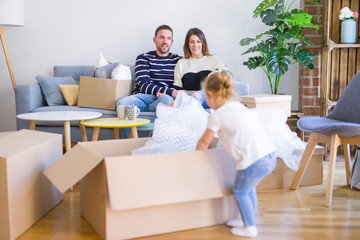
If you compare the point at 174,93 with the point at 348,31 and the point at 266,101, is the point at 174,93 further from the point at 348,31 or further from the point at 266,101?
the point at 348,31

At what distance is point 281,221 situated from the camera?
207cm

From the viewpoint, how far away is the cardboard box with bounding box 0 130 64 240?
1786mm

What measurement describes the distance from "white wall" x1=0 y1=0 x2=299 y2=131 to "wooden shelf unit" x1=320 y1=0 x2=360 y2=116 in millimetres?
456

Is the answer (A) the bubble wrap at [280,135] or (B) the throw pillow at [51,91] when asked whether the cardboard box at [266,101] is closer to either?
(A) the bubble wrap at [280,135]

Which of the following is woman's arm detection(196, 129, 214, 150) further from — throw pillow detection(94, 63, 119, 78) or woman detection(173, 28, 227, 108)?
throw pillow detection(94, 63, 119, 78)

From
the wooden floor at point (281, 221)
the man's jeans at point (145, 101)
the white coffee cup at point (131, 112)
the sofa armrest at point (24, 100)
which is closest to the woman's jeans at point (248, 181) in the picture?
the wooden floor at point (281, 221)

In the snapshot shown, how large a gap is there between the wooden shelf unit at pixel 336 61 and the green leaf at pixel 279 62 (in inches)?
14.9

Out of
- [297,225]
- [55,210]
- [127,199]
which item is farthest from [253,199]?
[55,210]

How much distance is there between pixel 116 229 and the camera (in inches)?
71.1

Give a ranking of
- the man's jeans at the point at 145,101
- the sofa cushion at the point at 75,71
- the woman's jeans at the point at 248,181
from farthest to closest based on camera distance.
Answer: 1. the sofa cushion at the point at 75,71
2. the man's jeans at the point at 145,101
3. the woman's jeans at the point at 248,181

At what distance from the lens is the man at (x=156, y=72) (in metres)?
3.53

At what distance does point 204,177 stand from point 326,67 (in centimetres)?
219

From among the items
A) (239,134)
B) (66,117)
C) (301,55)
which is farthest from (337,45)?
(66,117)

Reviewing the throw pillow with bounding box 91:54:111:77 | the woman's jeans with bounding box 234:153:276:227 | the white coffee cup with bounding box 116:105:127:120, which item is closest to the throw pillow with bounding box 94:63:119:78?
the throw pillow with bounding box 91:54:111:77
